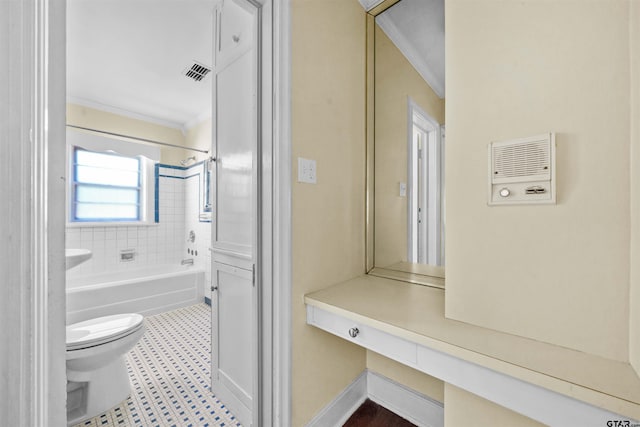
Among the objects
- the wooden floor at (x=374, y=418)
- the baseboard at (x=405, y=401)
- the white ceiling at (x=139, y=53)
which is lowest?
the wooden floor at (x=374, y=418)

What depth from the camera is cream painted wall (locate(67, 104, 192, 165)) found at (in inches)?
114

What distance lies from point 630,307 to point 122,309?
11.5 ft

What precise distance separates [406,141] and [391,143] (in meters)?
0.10

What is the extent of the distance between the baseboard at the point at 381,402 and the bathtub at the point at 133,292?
2400 millimetres

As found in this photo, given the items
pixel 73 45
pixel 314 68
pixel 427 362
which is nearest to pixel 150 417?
pixel 427 362

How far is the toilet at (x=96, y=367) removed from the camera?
1.35 meters

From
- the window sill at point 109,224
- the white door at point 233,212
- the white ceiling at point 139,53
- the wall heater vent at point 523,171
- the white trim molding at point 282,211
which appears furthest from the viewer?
the window sill at point 109,224

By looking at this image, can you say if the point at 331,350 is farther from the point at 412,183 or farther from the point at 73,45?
the point at 73,45

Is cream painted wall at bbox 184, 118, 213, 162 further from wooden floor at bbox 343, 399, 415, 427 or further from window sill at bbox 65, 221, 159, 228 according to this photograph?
wooden floor at bbox 343, 399, 415, 427

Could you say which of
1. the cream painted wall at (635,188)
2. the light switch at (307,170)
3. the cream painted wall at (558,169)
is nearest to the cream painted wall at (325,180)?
the light switch at (307,170)

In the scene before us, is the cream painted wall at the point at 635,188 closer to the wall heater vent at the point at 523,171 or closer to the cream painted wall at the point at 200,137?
the wall heater vent at the point at 523,171

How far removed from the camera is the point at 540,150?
767 mm

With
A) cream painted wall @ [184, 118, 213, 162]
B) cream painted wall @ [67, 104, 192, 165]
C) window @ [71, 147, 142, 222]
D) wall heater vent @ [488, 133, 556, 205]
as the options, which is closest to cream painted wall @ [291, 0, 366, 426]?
wall heater vent @ [488, 133, 556, 205]

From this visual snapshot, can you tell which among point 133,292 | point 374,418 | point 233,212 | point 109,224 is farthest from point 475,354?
point 109,224
